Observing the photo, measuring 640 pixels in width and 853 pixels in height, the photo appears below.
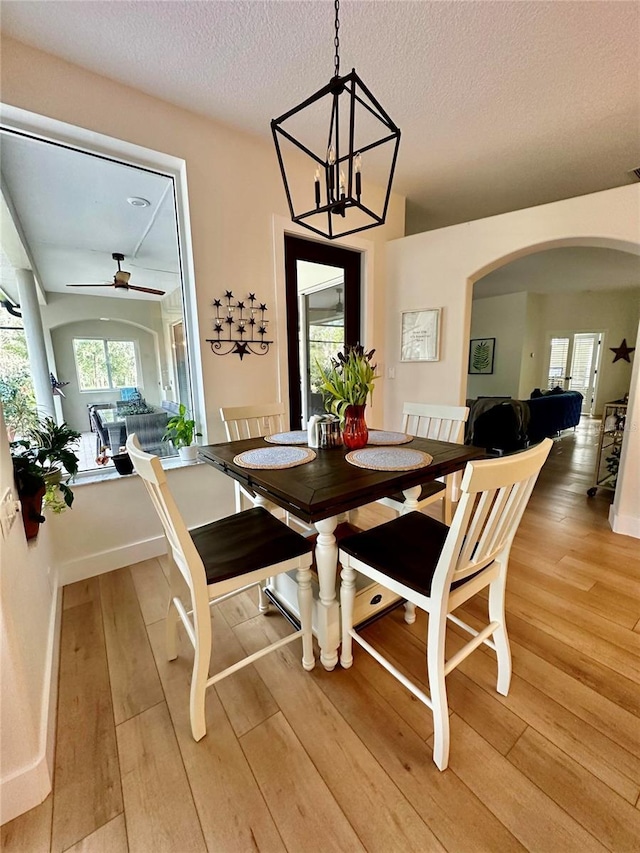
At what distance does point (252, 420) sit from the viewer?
8.00 feet

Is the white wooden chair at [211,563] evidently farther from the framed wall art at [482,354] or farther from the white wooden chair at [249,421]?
the framed wall art at [482,354]

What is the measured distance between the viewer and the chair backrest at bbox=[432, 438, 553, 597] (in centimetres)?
92

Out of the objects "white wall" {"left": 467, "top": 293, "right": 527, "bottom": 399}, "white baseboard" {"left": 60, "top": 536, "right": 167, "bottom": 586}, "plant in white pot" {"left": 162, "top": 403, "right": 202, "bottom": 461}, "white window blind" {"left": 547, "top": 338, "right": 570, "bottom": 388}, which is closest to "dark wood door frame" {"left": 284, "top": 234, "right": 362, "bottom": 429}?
"plant in white pot" {"left": 162, "top": 403, "right": 202, "bottom": 461}

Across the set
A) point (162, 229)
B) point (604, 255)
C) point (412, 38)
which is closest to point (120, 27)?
point (162, 229)

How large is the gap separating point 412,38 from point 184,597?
310 centimetres

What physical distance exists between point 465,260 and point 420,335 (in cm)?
73

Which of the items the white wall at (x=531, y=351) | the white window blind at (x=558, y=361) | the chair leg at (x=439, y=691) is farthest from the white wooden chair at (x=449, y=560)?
the white window blind at (x=558, y=361)

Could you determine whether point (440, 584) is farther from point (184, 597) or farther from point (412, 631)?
point (184, 597)

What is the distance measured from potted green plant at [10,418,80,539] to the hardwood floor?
65 centimetres

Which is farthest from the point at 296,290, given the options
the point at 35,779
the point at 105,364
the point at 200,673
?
the point at 35,779

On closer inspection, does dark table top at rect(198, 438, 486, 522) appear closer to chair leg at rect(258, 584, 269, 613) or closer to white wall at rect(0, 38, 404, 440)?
chair leg at rect(258, 584, 269, 613)

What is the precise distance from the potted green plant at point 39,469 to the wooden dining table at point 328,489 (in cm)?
78

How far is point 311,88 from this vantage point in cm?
206

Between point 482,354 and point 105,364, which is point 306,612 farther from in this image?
point 482,354
